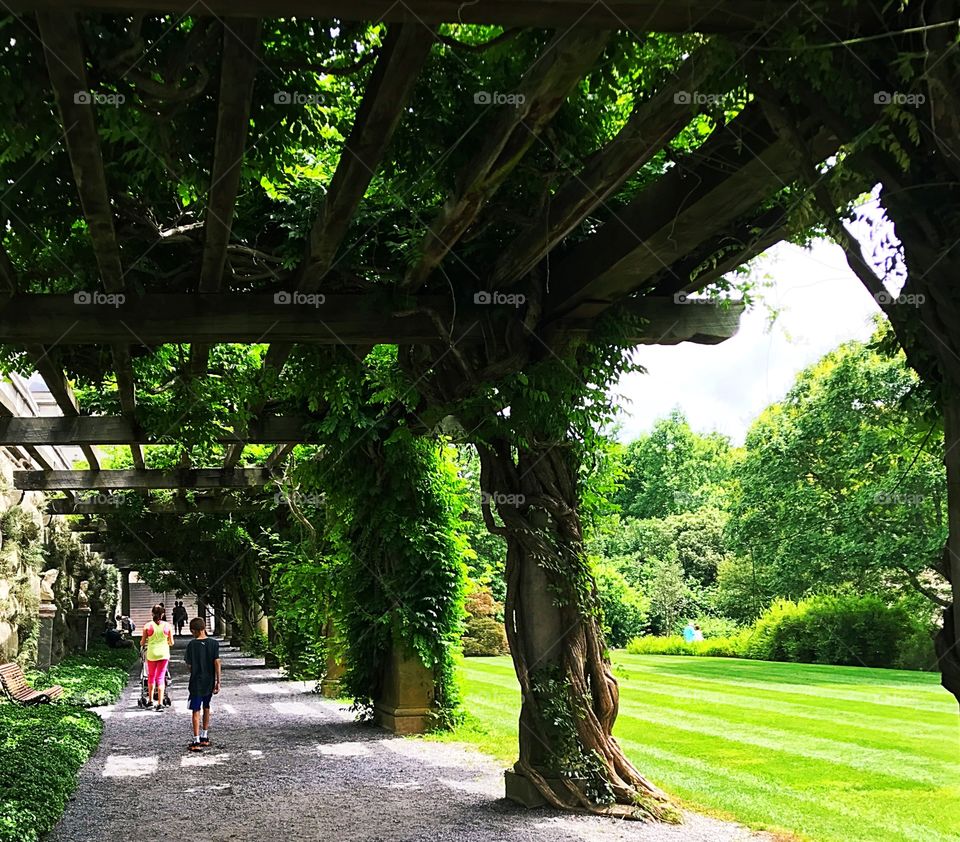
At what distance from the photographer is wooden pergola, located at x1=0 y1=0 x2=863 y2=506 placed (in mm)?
2803

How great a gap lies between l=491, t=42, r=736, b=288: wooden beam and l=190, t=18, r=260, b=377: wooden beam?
141cm

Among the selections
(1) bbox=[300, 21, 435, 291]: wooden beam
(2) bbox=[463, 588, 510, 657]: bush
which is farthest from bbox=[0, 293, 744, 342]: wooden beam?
(2) bbox=[463, 588, 510, 657]: bush

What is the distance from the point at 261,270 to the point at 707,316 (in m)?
2.81

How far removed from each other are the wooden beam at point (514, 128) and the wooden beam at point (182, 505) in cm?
1092

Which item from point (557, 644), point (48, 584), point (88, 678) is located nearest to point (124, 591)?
point (48, 584)

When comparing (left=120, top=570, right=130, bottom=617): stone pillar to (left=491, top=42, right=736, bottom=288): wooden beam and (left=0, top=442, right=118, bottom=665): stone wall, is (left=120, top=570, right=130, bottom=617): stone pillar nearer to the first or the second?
(left=0, top=442, right=118, bottom=665): stone wall

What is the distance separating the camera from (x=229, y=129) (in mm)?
3633

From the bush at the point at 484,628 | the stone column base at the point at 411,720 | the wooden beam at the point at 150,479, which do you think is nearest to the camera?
the stone column base at the point at 411,720

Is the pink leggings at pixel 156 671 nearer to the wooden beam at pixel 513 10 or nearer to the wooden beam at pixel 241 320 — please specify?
the wooden beam at pixel 241 320

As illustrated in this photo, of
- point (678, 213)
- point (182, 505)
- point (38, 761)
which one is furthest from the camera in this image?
point (182, 505)

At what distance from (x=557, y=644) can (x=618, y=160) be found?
3.24m

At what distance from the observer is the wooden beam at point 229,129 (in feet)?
10.1

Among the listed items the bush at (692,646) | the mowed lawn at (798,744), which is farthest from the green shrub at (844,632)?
the bush at (692,646)

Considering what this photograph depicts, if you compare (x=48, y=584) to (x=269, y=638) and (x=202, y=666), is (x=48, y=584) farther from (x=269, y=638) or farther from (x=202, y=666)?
(x=202, y=666)
